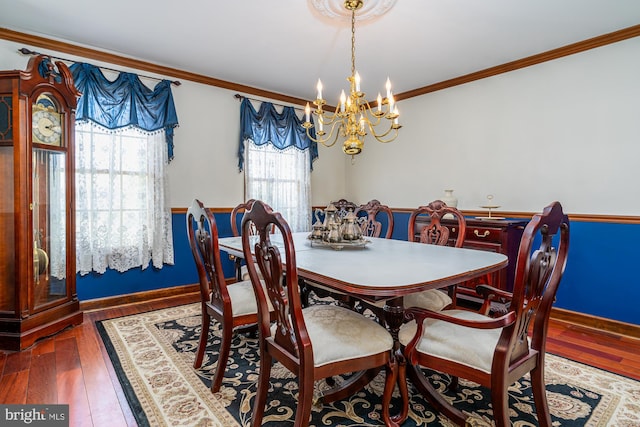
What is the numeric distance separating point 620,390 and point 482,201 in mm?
2089

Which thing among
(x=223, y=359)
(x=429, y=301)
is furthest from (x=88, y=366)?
(x=429, y=301)

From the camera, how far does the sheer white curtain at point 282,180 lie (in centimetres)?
419

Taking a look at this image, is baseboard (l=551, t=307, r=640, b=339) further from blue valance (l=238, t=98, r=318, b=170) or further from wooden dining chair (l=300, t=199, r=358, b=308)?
blue valance (l=238, t=98, r=318, b=170)

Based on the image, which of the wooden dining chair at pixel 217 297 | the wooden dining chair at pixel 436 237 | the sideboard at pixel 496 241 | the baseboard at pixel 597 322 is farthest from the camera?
the sideboard at pixel 496 241

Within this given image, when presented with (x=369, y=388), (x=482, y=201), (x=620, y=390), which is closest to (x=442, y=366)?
(x=369, y=388)

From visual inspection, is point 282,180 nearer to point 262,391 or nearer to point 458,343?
point 262,391

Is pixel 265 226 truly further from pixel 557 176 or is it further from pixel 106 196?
pixel 557 176

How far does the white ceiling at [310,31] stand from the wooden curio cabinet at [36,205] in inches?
20.0

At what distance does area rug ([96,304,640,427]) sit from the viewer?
1.60 m

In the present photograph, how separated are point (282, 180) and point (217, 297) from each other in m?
2.65

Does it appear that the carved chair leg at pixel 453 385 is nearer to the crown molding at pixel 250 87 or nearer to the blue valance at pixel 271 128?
the crown molding at pixel 250 87

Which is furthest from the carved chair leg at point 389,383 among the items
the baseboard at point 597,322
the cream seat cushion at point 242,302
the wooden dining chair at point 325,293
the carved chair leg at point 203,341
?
the baseboard at point 597,322

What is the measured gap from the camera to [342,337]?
1.42 metres

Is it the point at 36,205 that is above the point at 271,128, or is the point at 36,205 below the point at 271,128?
below
